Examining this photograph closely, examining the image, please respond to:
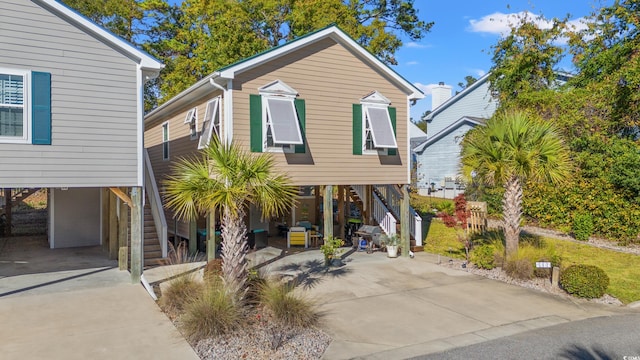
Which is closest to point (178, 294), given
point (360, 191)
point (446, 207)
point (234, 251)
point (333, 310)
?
point (234, 251)

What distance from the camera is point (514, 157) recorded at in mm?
11242

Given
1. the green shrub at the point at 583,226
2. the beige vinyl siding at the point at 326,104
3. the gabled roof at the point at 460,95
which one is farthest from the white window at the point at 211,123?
the gabled roof at the point at 460,95

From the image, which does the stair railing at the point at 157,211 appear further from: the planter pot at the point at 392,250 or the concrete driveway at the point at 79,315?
the planter pot at the point at 392,250

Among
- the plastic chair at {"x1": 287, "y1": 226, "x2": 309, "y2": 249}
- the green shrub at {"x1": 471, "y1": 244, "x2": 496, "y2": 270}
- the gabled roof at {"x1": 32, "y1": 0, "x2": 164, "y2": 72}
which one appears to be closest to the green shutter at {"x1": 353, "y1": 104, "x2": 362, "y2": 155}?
the plastic chair at {"x1": 287, "y1": 226, "x2": 309, "y2": 249}

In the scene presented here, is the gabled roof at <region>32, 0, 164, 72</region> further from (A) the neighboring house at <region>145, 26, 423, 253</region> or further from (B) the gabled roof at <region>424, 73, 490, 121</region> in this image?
(B) the gabled roof at <region>424, 73, 490, 121</region>

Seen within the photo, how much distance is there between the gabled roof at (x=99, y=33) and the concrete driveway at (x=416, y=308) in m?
6.32

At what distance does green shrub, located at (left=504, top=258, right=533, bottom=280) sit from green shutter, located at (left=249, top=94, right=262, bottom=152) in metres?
7.36

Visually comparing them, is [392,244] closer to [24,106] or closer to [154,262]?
[154,262]

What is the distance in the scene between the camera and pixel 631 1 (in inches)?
704

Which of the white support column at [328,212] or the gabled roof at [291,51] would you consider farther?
the white support column at [328,212]

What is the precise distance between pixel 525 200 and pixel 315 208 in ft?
30.1

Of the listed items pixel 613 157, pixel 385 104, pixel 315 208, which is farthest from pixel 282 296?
pixel 613 157

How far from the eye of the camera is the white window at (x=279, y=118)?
38.9 ft

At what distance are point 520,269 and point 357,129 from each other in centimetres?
615
